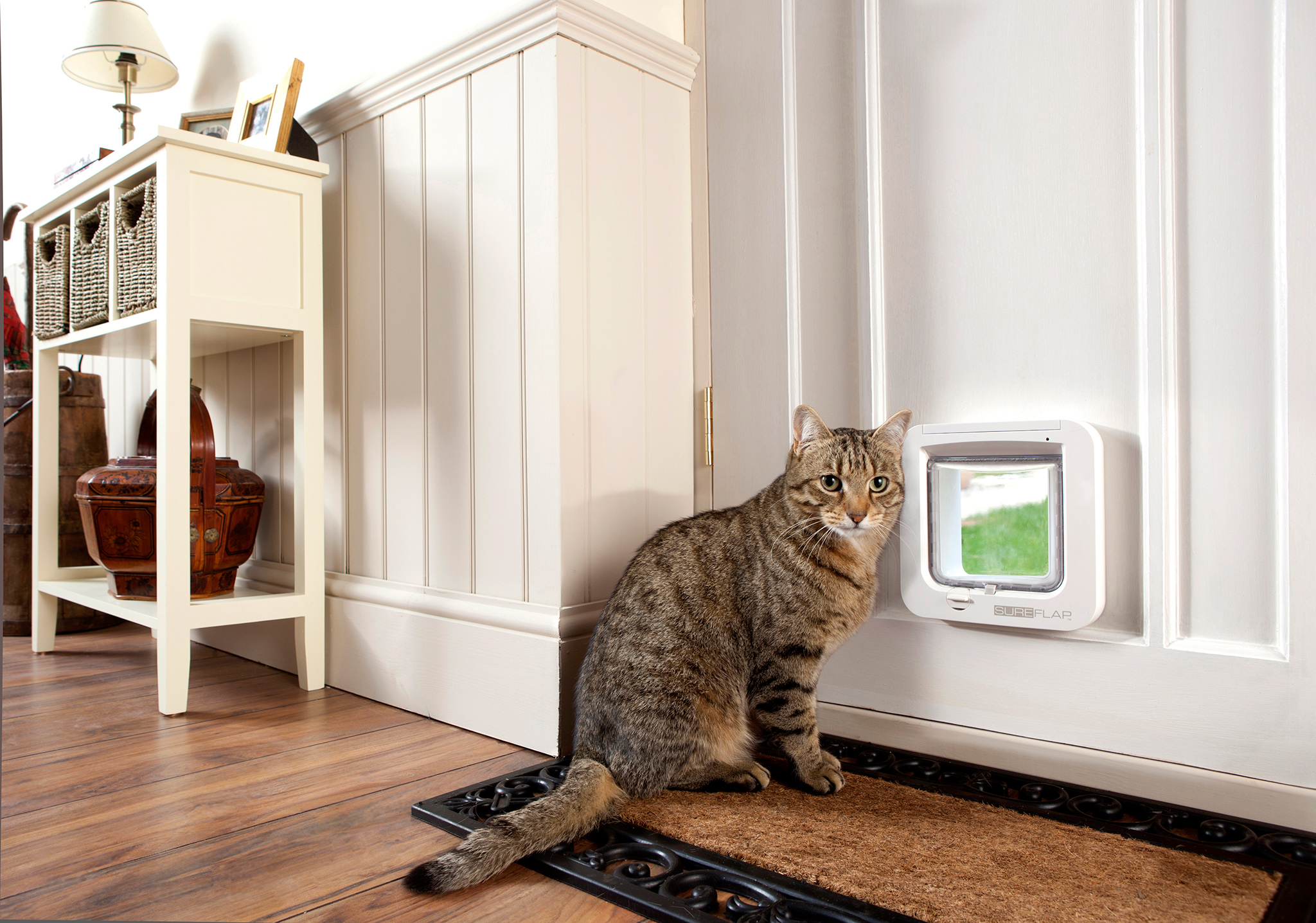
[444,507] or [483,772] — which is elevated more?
[444,507]

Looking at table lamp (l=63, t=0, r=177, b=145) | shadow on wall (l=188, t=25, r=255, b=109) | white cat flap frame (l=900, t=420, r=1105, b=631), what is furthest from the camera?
Result: table lamp (l=63, t=0, r=177, b=145)

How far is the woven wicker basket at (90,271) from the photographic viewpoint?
5.68ft

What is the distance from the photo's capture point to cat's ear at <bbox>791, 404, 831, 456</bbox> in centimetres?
123

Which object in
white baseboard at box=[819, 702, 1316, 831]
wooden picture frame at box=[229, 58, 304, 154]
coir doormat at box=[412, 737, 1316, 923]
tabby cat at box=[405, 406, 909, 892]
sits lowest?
coir doormat at box=[412, 737, 1316, 923]

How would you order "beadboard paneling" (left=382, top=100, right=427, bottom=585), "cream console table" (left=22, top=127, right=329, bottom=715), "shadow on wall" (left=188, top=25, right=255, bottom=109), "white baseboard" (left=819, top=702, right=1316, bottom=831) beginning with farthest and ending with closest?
"shadow on wall" (left=188, top=25, right=255, bottom=109), "beadboard paneling" (left=382, top=100, right=427, bottom=585), "cream console table" (left=22, top=127, right=329, bottom=715), "white baseboard" (left=819, top=702, right=1316, bottom=831)

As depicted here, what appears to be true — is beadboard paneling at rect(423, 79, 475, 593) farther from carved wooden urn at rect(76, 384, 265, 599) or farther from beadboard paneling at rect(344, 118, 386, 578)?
carved wooden urn at rect(76, 384, 265, 599)

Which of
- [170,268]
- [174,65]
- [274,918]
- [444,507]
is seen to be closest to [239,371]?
[170,268]

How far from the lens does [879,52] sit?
1372 mm

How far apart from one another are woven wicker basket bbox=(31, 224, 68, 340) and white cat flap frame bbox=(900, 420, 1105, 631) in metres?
1.80

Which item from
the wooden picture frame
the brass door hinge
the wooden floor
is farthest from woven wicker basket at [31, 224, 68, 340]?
the brass door hinge

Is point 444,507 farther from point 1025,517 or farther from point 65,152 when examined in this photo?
point 65,152

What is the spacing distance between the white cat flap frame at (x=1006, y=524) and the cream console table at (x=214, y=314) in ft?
3.70

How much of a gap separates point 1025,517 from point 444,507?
98 centimetres

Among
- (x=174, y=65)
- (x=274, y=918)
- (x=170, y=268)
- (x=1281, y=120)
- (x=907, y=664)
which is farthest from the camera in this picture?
(x=174, y=65)
